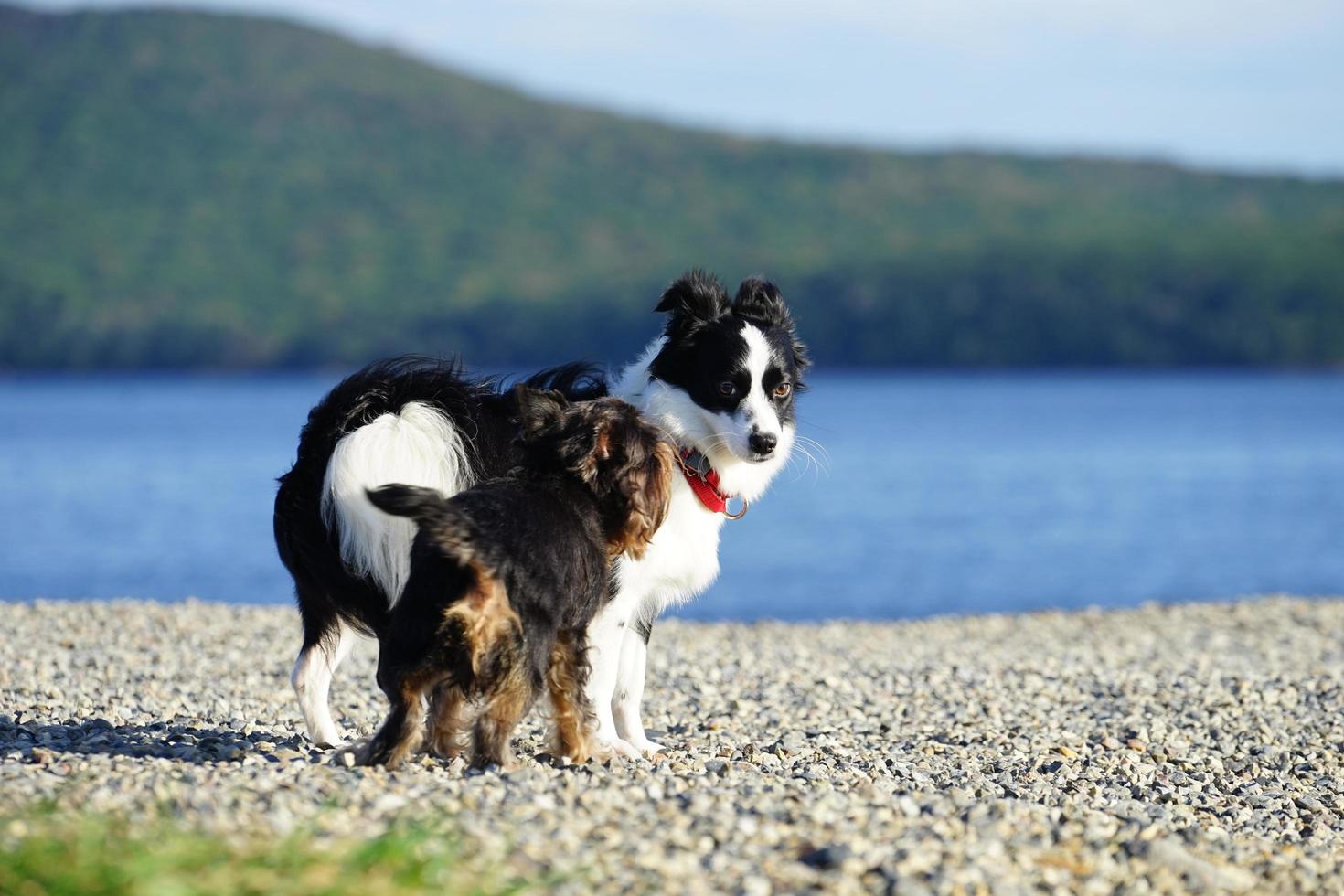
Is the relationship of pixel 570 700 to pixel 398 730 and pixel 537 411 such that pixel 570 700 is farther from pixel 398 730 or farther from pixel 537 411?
pixel 537 411

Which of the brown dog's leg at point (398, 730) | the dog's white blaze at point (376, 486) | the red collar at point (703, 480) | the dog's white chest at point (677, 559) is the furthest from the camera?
the red collar at point (703, 480)

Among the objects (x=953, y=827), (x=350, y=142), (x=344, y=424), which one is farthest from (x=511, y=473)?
(x=350, y=142)

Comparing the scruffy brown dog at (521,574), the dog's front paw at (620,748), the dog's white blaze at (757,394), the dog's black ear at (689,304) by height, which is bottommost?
the dog's front paw at (620,748)

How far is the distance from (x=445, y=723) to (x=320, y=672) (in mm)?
1040

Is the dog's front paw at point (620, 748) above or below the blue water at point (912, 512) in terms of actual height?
above

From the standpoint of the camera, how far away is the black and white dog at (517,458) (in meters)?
6.75

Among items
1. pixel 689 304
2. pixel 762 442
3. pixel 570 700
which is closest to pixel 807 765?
pixel 570 700

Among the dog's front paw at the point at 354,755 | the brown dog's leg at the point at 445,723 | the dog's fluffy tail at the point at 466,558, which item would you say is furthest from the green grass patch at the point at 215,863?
the brown dog's leg at the point at 445,723

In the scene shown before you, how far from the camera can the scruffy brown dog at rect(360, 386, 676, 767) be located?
20.1 feet

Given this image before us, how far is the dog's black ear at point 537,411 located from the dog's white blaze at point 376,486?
492 millimetres

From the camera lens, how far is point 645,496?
269 inches

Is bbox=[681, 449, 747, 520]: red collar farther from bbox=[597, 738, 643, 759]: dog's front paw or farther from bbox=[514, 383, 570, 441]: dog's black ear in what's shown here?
bbox=[597, 738, 643, 759]: dog's front paw

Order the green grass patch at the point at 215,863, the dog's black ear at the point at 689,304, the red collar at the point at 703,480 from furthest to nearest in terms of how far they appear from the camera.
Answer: the dog's black ear at the point at 689,304, the red collar at the point at 703,480, the green grass patch at the point at 215,863

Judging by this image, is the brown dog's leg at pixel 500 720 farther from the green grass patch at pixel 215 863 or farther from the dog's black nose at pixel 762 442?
the dog's black nose at pixel 762 442
